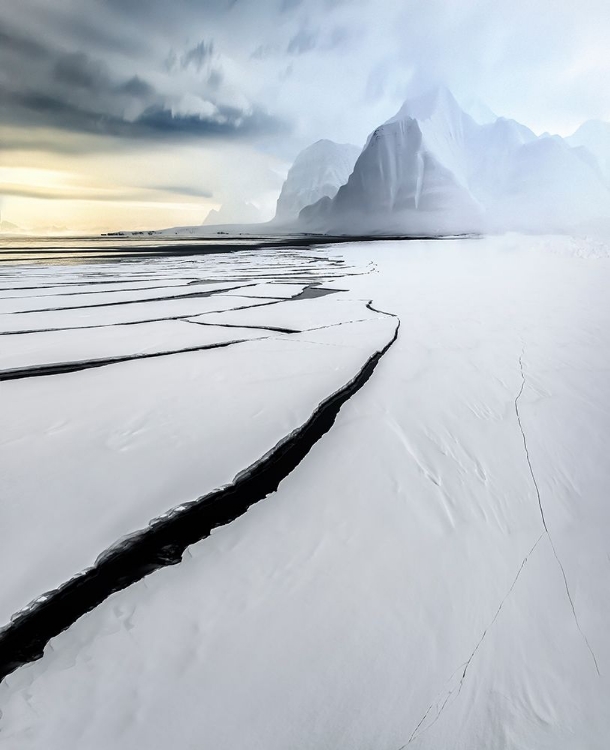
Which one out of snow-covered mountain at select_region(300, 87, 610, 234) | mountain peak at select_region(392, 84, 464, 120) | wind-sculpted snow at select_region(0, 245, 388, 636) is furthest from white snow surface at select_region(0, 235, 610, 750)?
mountain peak at select_region(392, 84, 464, 120)

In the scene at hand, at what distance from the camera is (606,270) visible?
19.4 feet

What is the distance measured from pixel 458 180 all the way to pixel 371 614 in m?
52.0

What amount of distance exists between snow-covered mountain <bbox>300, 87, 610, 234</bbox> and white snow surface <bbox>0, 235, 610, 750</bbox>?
43579mm

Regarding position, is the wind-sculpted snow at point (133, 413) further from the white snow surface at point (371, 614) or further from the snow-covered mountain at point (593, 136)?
the snow-covered mountain at point (593, 136)

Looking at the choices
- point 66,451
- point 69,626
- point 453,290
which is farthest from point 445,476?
point 453,290

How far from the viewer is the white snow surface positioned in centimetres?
56

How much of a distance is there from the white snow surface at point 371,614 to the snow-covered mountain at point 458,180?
43579 mm

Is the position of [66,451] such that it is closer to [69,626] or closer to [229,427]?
[229,427]

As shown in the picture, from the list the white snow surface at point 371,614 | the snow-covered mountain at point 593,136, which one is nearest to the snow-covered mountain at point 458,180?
the snow-covered mountain at point 593,136

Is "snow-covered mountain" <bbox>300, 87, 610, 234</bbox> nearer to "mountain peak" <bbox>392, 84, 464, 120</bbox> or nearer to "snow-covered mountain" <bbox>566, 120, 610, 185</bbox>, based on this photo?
"mountain peak" <bbox>392, 84, 464, 120</bbox>

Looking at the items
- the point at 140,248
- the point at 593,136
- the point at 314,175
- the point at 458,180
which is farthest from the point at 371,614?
the point at 314,175

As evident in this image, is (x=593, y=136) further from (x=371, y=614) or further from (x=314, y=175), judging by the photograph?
(x=371, y=614)

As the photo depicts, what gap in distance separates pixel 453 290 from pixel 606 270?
310 cm

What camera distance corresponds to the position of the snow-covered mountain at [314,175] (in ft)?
298
